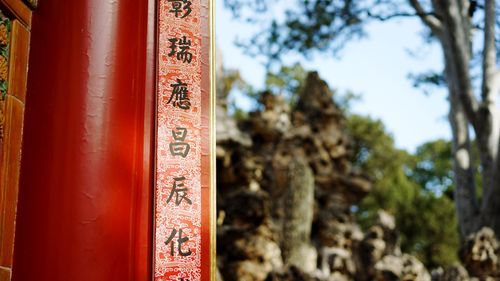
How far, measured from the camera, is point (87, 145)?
2.91 m

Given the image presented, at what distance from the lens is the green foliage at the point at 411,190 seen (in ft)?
76.0

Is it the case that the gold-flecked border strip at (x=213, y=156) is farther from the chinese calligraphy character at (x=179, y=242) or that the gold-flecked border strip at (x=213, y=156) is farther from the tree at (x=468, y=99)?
the tree at (x=468, y=99)

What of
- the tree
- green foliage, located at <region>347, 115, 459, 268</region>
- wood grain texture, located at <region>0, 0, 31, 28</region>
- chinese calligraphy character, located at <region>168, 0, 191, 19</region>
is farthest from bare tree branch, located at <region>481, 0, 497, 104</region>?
green foliage, located at <region>347, 115, 459, 268</region>

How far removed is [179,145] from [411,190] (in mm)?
21390

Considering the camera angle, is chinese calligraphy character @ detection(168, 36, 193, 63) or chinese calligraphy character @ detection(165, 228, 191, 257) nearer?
chinese calligraphy character @ detection(165, 228, 191, 257)

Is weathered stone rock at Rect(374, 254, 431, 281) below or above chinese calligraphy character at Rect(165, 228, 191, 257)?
below

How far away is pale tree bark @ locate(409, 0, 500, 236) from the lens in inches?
327

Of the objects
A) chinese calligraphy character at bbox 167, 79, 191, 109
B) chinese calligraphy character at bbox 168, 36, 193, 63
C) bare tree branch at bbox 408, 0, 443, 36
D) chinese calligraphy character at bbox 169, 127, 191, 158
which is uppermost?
bare tree branch at bbox 408, 0, 443, 36

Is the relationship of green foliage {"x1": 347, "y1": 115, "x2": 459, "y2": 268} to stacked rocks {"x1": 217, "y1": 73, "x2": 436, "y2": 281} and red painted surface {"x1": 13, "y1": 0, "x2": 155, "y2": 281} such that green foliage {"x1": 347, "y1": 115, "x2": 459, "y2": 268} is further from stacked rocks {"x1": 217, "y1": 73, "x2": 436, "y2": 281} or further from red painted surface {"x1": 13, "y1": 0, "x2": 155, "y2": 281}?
red painted surface {"x1": 13, "y1": 0, "x2": 155, "y2": 281}

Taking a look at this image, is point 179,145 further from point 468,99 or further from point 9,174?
point 468,99

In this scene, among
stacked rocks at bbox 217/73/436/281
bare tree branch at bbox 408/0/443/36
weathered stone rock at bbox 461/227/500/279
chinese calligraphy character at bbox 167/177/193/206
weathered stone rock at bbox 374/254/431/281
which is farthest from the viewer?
bare tree branch at bbox 408/0/443/36

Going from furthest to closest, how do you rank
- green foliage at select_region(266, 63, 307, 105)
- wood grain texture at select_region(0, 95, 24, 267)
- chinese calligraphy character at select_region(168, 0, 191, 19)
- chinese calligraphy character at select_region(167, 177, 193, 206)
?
1. green foliage at select_region(266, 63, 307, 105)
2. chinese calligraphy character at select_region(168, 0, 191, 19)
3. chinese calligraphy character at select_region(167, 177, 193, 206)
4. wood grain texture at select_region(0, 95, 24, 267)

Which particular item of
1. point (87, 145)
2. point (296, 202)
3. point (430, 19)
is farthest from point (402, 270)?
point (87, 145)

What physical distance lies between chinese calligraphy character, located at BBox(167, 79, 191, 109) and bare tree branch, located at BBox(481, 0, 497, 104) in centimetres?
621
